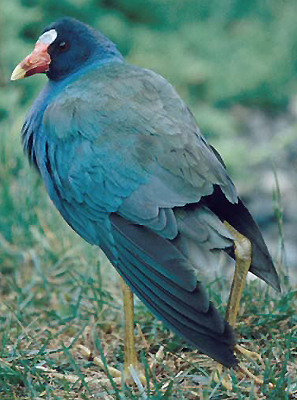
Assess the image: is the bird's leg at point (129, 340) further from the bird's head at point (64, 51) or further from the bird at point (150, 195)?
the bird's head at point (64, 51)

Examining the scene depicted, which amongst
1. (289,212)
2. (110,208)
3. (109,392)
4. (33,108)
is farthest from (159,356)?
(289,212)

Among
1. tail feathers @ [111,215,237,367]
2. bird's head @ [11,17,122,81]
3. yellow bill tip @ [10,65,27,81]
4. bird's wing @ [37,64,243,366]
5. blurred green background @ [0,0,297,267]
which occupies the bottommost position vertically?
blurred green background @ [0,0,297,267]

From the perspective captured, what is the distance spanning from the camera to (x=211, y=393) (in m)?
2.22

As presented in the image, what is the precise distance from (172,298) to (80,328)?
2.60 ft

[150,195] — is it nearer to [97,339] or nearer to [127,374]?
[97,339]

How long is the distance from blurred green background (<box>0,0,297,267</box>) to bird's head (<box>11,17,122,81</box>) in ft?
9.24

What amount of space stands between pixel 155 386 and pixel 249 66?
5.03m

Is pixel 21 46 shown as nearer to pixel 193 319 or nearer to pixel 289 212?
pixel 289 212

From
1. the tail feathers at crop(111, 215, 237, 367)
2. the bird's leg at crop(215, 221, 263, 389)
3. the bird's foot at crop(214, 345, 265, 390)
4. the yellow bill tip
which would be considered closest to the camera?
the tail feathers at crop(111, 215, 237, 367)

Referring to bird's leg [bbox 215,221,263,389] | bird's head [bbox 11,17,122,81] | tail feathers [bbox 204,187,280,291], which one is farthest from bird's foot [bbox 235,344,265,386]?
bird's head [bbox 11,17,122,81]

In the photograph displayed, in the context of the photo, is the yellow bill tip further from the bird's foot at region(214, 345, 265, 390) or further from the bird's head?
the bird's foot at region(214, 345, 265, 390)

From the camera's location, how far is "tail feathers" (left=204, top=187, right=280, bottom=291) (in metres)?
2.58

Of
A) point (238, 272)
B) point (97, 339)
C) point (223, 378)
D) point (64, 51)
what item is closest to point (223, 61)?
point (64, 51)

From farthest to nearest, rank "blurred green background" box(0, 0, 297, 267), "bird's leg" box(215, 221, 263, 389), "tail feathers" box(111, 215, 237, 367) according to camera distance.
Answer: "blurred green background" box(0, 0, 297, 267)
"bird's leg" box(215, 221, 263, 389)
"tail feathers" box(111, 215, 237, 367)
